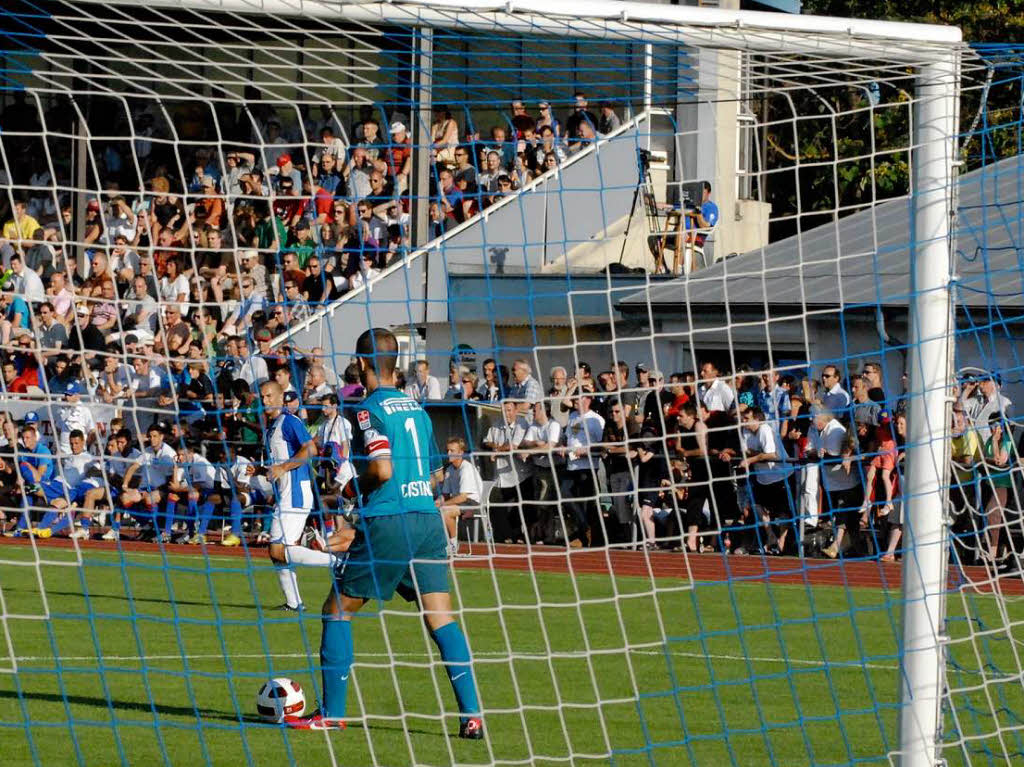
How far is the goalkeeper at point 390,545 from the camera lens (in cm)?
779

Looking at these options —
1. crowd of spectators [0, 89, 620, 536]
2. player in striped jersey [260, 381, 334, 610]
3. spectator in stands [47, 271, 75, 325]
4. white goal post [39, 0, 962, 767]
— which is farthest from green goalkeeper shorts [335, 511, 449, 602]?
spectator in stands [47, 271, 75, 325]

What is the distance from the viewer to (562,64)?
995cm

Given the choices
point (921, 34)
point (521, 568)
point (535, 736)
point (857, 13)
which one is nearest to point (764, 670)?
point (535, 736)

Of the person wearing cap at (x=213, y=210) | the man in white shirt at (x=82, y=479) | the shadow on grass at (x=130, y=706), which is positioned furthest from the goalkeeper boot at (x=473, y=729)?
the man in white shirt at (x=82, y=479)

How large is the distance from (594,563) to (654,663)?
23.7 feet

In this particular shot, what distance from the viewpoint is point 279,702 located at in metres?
8.16

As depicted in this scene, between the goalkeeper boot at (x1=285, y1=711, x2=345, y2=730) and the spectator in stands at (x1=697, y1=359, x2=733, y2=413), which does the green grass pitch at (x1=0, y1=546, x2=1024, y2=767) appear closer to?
the goalkeeper boot at (x1=285, y1=711, x2=345, y2=730)

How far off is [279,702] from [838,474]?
9.53 meters

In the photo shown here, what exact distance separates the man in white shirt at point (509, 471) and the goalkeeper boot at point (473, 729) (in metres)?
5.68

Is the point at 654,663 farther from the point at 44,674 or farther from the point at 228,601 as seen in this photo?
the point at 228,601

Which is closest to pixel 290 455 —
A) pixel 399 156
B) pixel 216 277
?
pixel 216 277

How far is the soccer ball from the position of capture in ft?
26.7

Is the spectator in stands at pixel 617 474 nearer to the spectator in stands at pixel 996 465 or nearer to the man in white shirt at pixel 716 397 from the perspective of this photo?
the man in white shirt at pixel 716 397

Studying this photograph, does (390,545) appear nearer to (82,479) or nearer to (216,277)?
(216,277)
